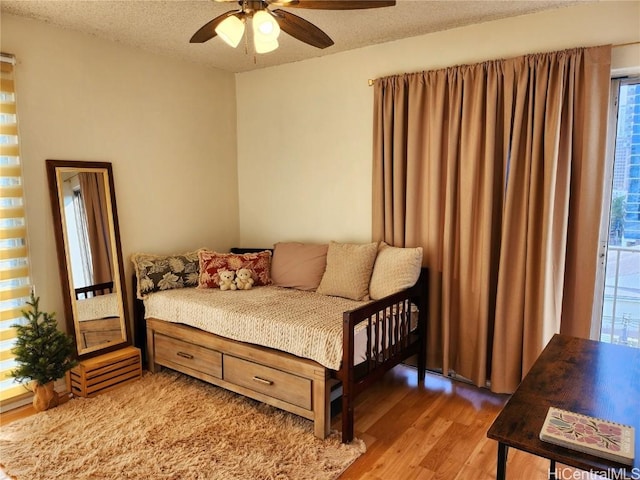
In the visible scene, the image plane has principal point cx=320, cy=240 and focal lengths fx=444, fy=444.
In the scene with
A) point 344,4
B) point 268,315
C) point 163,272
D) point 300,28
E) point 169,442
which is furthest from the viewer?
point 163,272

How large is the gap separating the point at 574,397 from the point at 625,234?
5.78 feet

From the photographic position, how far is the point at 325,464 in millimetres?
2213

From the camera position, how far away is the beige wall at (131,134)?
287 centimetres

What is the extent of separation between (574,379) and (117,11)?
9.94ft

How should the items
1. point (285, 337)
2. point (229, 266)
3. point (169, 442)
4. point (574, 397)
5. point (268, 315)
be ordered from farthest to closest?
point (229, 266), point (268, 315), point (285, 337), point (169, 442), point (574, 397)

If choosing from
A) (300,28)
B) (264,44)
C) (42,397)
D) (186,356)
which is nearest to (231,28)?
(264,44)

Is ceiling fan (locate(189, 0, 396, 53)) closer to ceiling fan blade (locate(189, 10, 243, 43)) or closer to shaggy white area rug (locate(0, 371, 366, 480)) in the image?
ceiling fan blade (locate(189, 10, 243, 43))

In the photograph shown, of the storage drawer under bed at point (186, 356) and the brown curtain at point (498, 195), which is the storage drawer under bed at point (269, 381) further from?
the brown curtain at point (498, 195)

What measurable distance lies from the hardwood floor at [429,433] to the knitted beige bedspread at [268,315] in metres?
0.52

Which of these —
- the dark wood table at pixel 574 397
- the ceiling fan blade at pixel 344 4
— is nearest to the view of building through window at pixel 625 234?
the dark wood table at pixel 574 397

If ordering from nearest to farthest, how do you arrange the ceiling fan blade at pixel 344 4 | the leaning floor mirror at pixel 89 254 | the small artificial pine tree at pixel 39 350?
the ceiling fan blade at pixel 344 4
the small artificial pine tree at pixel 39 350
the leaning floor mirror at pixel 89 254

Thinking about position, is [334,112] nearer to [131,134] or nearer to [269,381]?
[131,134]

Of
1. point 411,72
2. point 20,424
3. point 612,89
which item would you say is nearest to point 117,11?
point 411,72

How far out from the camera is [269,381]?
2.65 metres
